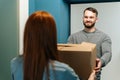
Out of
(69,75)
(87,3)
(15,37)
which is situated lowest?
(69,75)

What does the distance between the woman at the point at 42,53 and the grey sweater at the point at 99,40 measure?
118 centimetres

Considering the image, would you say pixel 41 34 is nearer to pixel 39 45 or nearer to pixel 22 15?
pixel 39 45

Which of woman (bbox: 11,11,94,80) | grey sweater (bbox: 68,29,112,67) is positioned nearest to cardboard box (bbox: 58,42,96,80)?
woman (bbox: 11,11,94,80)

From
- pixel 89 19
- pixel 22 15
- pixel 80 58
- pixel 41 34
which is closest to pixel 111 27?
pixel 89 19

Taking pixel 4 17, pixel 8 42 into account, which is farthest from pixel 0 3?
pixel 8 42

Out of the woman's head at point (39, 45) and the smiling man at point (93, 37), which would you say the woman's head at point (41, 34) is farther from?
the smiling man at point (93, 37)

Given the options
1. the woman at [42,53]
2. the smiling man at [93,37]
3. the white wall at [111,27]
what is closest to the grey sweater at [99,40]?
the smiling man at [93,37]

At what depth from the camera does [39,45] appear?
50.1 inches

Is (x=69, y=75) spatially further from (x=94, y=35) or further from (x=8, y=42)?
(x=94, y=35)

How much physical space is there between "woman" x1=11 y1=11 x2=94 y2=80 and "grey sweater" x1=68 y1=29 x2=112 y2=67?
1.18m

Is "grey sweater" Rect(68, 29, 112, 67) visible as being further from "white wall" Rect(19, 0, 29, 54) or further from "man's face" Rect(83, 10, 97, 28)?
"white wall" Rect(19, 0, 29, 54)

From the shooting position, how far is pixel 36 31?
128cm

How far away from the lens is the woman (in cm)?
126

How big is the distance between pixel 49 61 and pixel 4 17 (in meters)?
1.30
